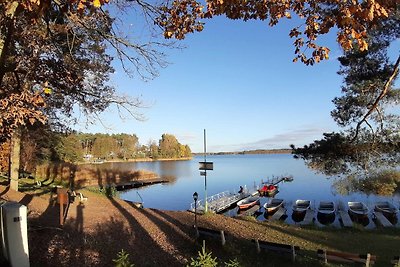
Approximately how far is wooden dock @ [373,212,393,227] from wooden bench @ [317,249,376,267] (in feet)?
54.3

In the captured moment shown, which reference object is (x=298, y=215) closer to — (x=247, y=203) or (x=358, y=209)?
(x=358, y=209)

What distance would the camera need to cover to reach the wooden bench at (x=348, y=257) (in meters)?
10.7

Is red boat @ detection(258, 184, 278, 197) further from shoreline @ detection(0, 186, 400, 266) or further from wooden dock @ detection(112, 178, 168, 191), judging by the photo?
shoreline @ detection(0, 186, 400, 266)

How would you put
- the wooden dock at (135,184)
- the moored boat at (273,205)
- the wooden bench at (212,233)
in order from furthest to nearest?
the wooden dock at (135,184)
the moored boat at (273,205)
the wooden bench at (212,233)

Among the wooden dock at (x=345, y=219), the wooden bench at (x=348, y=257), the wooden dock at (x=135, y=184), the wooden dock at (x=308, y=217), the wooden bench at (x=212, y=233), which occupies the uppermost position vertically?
the wooden bench at (x=212, y=233)

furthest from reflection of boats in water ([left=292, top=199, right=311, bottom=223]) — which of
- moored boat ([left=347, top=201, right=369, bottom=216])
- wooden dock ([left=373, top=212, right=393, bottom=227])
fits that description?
wooden dock ([left=373, top=212, right=393, bottom=227])

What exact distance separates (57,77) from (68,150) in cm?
5597

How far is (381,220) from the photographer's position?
2708 centimetres

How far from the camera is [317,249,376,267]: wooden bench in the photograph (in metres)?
10.7

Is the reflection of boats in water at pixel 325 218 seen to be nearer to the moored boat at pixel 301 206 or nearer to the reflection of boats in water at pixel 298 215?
the reflection of boats in water at pixel 298 215

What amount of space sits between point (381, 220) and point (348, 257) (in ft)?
60.9

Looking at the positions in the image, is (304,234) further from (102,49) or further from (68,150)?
(68,150)

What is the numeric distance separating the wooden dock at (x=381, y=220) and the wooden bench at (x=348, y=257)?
16556mm

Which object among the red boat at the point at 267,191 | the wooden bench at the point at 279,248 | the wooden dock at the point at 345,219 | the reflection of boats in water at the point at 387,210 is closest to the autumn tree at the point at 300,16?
the wooden bench at the point at 279,248
